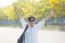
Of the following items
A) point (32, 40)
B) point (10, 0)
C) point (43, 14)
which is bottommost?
point (32, 40)

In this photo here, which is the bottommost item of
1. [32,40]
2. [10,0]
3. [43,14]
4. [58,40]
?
[58,40]

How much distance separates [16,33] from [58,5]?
2.11 feet

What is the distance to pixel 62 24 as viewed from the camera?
258cm

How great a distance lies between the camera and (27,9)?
8.26 ft

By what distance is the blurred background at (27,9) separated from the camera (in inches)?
98.7

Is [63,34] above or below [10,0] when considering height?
below

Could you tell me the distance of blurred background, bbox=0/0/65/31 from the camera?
8.22 feet

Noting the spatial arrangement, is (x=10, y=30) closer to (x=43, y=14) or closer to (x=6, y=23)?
(x=6, y=23)

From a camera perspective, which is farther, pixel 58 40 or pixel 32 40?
pixel 58 40

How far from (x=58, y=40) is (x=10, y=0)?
80 cm

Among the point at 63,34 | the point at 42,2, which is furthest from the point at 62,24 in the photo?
the point at 42,2

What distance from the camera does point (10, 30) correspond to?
99.7 inches

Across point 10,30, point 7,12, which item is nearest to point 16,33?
point 10,30

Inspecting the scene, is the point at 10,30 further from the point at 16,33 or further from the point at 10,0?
the point at 10,0
